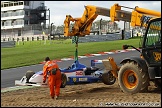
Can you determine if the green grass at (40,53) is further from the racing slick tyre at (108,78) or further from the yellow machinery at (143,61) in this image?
the yellow machinery at (143,61)

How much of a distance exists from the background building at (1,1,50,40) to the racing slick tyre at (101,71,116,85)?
71.3 meters

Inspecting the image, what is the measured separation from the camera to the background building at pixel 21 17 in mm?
85250

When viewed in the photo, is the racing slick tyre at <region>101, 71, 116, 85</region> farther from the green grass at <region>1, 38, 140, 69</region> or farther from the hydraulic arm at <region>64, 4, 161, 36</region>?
the green grass at <region>1, 38, 140, 69</region>

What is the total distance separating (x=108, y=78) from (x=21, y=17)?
259ft

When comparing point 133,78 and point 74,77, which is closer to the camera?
point 133,78

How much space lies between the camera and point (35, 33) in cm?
7638

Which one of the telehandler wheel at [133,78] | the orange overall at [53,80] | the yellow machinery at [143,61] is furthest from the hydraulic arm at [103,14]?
the orange overall at [53,80]

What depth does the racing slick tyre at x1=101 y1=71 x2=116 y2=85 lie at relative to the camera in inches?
474

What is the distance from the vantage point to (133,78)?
9812mm

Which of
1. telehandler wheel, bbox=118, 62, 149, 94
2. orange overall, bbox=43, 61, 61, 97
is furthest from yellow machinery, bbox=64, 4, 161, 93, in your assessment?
orange overall, bbox=43, 61, 61, 97

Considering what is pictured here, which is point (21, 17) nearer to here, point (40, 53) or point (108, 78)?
point (40, 53)

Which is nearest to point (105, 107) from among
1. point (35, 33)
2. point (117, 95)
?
point (117, 95)

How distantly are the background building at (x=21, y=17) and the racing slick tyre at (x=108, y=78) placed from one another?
71.3 meters

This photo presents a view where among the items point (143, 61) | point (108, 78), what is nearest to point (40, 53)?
point (108, 78)
